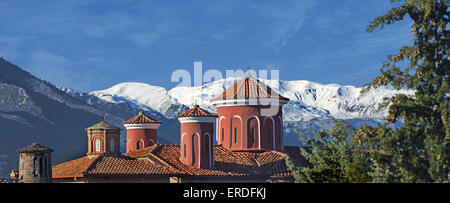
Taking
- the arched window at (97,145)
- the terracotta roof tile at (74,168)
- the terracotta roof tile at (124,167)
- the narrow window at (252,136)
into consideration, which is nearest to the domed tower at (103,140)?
the arched window at (97,145)

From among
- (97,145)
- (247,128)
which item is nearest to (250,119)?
(247,128)

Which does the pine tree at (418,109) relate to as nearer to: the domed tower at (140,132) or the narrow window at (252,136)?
the narrow window at (252,136)

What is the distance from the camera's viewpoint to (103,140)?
1727 inches

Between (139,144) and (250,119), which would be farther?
(139,144)

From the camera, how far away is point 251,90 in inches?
1795

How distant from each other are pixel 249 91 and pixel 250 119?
2012mm

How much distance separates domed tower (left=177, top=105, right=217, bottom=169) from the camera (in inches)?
1588

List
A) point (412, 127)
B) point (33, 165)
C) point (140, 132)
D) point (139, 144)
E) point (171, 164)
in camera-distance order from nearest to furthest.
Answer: point (412, 127) → point (33, 165) → point (171, 164) → point (139, 144) → point (140, 132)

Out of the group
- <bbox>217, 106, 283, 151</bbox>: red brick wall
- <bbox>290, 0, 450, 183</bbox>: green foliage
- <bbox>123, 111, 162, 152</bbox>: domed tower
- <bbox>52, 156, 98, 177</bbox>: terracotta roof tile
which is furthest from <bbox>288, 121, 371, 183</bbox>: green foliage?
<bbox>123, 111, 162, 152</bbox>: domed tower

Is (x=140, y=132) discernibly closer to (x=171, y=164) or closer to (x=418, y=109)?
(x=171, y=164)

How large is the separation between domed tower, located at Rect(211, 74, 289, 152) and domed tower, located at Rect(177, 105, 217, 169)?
170 inches

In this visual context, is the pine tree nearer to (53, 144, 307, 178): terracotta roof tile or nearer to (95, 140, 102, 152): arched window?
(53, 144, 307, 178): terracotta roof tile
